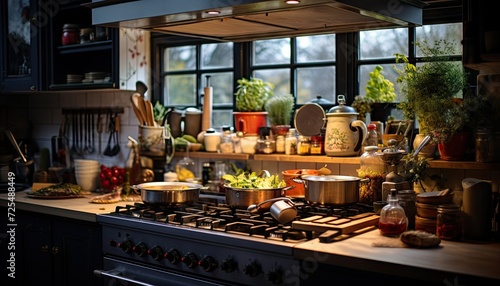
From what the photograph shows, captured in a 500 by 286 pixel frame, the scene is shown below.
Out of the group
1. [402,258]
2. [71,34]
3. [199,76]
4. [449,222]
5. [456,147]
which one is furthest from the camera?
[71,34]

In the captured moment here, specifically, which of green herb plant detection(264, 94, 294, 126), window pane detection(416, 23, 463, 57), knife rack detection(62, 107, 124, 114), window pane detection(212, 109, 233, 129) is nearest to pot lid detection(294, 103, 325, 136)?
green herb plant detection(264, 94, 294, 126)

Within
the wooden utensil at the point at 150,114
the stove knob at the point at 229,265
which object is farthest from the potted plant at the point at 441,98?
the wooden utensil at the point at 150,114

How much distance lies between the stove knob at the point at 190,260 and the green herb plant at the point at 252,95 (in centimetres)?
120

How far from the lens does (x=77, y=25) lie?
4230 millimetres

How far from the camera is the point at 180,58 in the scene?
420 cm

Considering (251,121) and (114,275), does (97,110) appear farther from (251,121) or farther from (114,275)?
(114,275)

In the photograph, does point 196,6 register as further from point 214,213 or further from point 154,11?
point 214,213

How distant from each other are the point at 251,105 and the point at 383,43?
823 mm

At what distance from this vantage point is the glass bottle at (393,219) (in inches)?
98.3

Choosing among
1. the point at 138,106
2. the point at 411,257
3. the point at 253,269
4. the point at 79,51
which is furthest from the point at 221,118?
the point at 411,257

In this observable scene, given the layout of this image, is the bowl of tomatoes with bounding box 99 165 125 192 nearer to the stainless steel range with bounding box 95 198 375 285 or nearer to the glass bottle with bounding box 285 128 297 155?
the stainless steel range with bounding box 95 198 375 285

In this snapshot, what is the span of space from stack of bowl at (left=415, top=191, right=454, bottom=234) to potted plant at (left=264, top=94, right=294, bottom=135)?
113cm

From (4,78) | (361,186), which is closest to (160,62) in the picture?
(4,78)

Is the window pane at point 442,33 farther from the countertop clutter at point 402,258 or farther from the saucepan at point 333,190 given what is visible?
the countertop clutter at point 402,258
